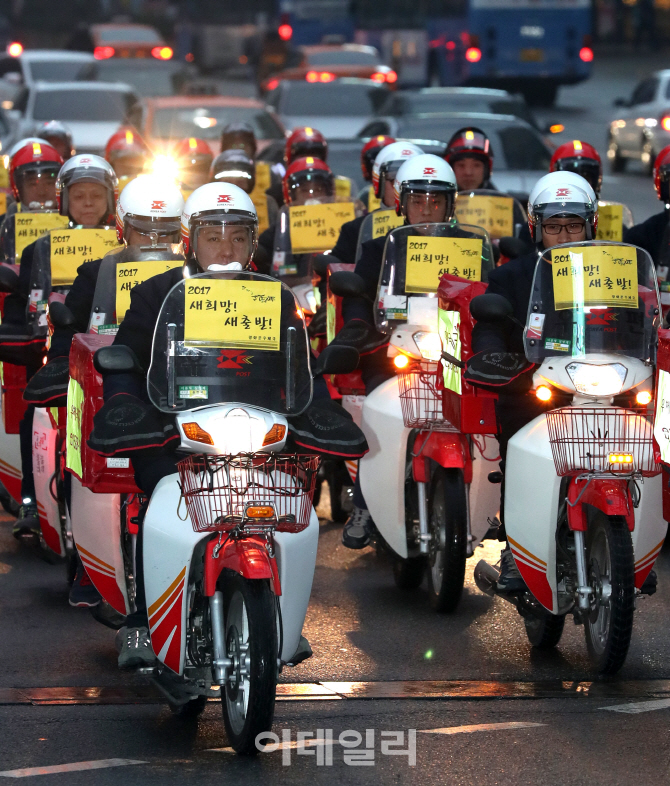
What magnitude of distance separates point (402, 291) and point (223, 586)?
276cm

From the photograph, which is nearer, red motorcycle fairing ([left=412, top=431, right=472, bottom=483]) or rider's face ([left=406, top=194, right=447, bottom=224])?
red motorcycle fairing ([left=412, top=431, right=472, bottom=483])

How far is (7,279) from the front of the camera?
8.08 m

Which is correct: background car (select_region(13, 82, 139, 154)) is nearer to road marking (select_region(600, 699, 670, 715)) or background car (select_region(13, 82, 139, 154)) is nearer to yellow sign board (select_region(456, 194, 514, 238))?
yellow sign board (select_region(456, 194, 514, 238))

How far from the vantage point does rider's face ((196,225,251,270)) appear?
234 inches

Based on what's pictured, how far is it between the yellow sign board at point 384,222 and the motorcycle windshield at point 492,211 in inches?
53.7

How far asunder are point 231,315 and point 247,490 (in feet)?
2.17

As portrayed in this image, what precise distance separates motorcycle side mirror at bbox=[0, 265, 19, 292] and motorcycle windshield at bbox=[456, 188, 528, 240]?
3.16 metres

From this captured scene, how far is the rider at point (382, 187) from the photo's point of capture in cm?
928

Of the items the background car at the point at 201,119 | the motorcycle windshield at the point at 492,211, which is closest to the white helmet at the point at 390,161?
the motorcycle windshield at the point at 492,211

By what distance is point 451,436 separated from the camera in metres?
7.20

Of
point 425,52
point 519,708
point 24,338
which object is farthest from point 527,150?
point 425,52

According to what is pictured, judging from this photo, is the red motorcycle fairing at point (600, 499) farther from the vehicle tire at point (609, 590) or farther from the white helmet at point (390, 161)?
the white helmet at point (390, 161)

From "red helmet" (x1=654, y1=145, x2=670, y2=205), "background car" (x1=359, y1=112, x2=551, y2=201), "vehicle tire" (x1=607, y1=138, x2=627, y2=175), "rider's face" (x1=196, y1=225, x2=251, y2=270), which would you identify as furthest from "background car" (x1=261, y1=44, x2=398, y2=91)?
"rider's face" (x1=196, y1=225, x2=251, y2=270)

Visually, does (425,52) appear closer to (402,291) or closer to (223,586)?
(402,291)
